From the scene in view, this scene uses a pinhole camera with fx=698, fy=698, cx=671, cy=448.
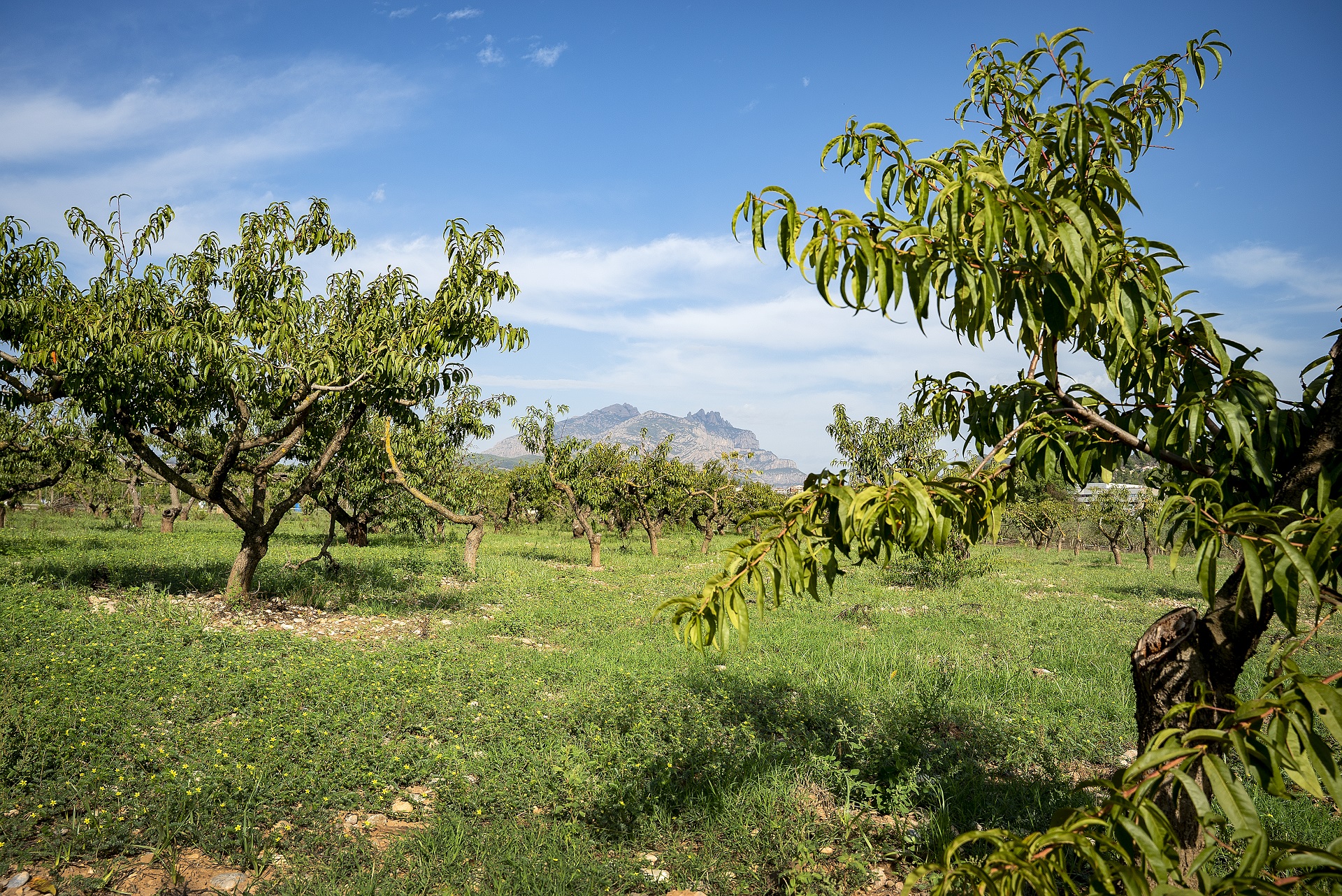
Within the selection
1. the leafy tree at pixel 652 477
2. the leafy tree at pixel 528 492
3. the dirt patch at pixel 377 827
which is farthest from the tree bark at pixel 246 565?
the leafy tree at pixel 652 477

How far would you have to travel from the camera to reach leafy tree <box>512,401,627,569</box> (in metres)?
24.2

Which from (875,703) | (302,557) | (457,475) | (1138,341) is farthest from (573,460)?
(1138,341)

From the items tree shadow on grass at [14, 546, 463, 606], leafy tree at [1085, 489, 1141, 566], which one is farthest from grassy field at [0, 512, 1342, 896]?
leafy tree at [1085, 489, 1141, 566]

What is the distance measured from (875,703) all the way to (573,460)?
60.7ft

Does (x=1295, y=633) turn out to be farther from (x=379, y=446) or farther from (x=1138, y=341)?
(x=379, y=446)

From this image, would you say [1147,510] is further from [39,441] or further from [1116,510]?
[39,441]

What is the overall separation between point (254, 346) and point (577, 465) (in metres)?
15.7

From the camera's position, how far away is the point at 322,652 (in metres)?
8.93

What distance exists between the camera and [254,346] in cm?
964

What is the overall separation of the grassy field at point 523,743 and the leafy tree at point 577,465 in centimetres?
1209

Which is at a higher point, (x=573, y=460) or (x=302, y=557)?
(x=573, y=460)

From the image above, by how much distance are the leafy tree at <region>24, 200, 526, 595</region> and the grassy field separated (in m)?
2.55

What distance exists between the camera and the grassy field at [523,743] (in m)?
4.46

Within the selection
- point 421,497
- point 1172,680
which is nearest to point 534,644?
point 421,497
